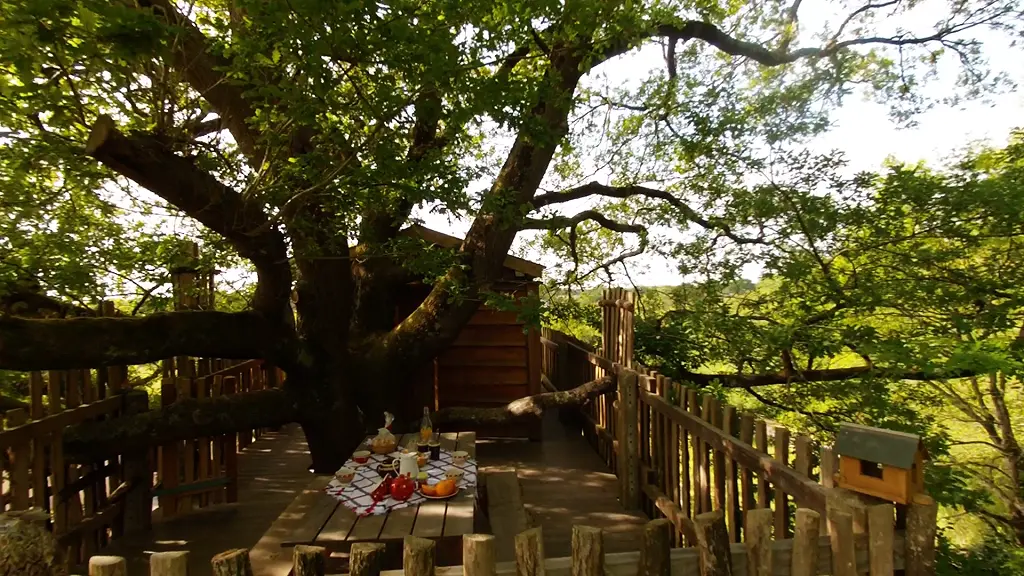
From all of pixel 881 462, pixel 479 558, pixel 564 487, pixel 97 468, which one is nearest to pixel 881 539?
pixel 881 462

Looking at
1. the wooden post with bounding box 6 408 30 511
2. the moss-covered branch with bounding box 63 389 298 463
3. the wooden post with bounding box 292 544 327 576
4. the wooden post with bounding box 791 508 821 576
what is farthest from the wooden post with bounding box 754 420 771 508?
the wooden post with bounding box 6 408 30 511

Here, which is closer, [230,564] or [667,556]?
[230,564]

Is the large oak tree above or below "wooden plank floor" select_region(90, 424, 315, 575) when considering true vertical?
above

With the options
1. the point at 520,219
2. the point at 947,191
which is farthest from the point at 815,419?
the point at 520,219

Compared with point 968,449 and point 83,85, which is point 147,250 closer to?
point 83,85

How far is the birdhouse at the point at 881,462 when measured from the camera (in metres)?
2.25

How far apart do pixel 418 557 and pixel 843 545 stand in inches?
70.5

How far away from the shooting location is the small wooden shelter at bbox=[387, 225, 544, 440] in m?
8.10

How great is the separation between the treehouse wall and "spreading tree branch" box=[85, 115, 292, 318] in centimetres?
355

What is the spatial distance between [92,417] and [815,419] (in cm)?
760

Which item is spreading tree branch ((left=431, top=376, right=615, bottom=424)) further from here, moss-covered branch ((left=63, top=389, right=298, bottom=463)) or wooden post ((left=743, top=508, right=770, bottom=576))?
wooden post ((left=743, top=508, right=770, bottom=576))

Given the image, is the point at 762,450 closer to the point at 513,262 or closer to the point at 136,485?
the point at 513,262

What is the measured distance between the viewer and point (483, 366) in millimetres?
8211

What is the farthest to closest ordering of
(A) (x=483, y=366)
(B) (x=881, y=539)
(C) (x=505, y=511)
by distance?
(A) (x=483, y=366), (C) (x=505, y=511), (B) (x=881, y=539)
